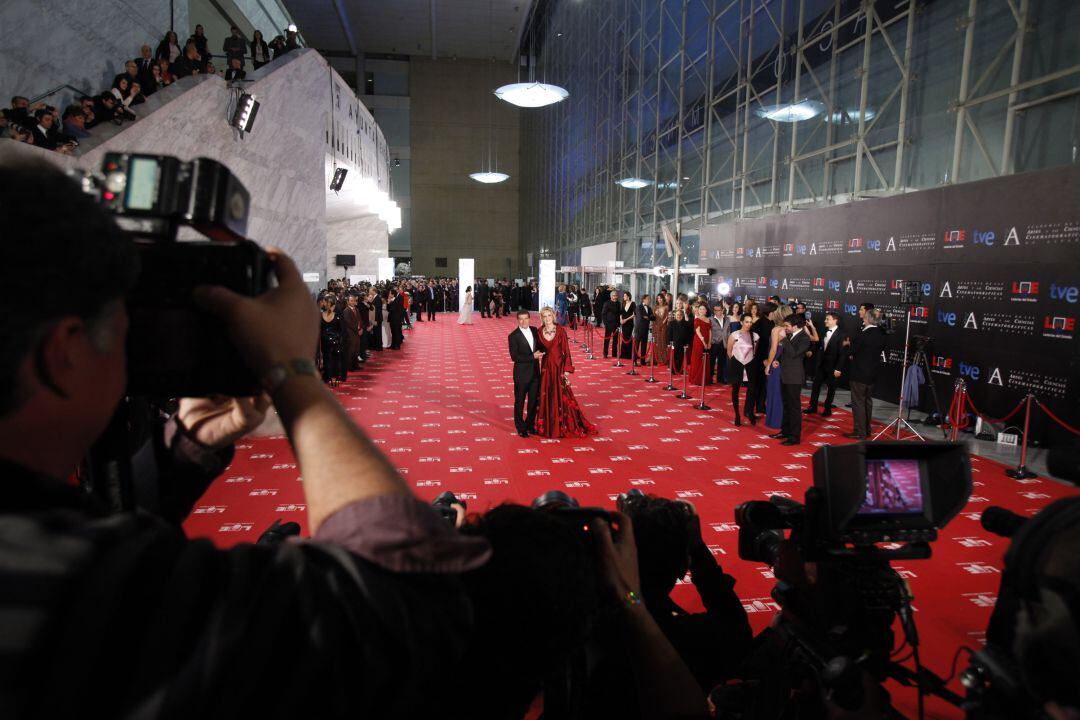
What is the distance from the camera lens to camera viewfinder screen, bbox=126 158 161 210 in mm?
880

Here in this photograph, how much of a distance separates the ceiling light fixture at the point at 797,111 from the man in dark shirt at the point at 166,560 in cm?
1259

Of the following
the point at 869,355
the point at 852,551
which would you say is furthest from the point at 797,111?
the point at 852,551

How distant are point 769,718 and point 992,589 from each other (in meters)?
3.36

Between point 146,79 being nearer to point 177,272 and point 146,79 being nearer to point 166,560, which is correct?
point 177,272

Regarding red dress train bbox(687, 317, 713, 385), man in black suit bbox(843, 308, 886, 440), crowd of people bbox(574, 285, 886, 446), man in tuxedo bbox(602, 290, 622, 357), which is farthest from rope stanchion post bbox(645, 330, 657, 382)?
man in black suit bbox(843, 308, 886, 440)

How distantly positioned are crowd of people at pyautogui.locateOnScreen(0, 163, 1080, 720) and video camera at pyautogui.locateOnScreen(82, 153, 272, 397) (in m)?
0.03

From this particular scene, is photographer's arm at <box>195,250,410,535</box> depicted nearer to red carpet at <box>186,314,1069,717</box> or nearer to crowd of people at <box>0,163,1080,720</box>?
crowd of people at <box>0,163,1080,720</box>

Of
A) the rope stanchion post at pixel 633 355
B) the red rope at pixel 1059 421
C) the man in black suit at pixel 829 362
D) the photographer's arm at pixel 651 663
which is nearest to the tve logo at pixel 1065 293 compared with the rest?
the red rope at pixel 1059 421

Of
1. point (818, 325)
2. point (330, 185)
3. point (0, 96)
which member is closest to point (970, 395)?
point (818, 325)

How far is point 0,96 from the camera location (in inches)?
348

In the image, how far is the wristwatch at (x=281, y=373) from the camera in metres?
0.81

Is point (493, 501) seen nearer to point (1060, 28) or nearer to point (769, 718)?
point (769, 718)

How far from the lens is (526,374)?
8.39 meters

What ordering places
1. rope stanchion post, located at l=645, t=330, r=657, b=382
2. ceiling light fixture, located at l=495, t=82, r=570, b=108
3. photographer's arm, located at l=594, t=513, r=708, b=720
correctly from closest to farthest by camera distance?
1. photographer's arm, located at l=594, t=513, r=708, b=720
2. rope stanchion post, located at l=645, t=330, r=657, b=382
3. ceiling light fixture, located at l=495, t=82, r=570, b=108
